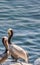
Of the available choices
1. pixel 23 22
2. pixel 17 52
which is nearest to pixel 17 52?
pixel 17 52

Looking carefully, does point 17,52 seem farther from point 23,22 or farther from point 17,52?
point 23,22

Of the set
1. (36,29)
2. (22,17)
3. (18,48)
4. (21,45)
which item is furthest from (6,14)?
(18,48)

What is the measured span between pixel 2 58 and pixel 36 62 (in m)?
1.39

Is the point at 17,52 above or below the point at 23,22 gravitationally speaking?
below

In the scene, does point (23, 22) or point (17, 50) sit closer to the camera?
point (17, 50)

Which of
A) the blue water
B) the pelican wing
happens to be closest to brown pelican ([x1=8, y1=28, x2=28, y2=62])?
the pelican wing

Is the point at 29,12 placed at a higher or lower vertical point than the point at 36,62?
higher

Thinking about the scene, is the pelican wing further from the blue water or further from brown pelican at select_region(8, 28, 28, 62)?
the blue water

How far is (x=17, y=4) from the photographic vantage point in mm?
22141

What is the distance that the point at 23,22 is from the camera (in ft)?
63.8

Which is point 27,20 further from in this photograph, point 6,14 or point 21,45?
point 21,45

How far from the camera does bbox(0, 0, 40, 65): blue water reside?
1686 centimetres

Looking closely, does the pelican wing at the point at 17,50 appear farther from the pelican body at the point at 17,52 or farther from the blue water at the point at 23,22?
the blue water at the point at 23,22

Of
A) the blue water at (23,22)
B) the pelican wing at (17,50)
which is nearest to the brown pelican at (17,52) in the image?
the pelican wing at (17,50)
